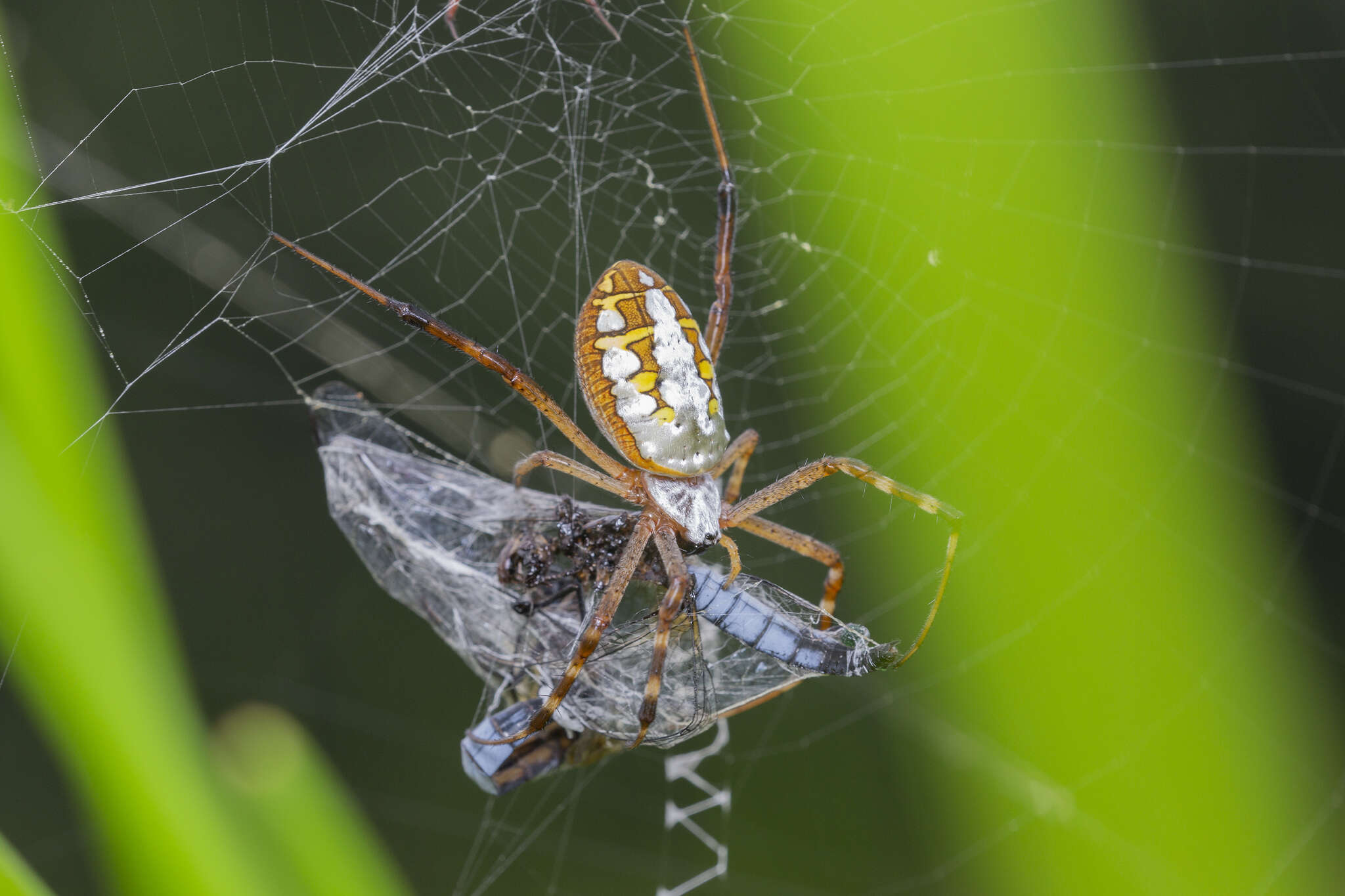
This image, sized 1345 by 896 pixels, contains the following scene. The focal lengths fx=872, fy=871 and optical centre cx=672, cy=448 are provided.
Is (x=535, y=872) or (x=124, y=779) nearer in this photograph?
(x=124, y=779)

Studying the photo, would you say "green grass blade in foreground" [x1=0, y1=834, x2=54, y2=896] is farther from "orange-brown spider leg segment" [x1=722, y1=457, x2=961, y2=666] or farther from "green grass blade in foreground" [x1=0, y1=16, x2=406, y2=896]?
"orange-brown spider leg segment" [x1=722, y1=457, x2=961, y2=666]

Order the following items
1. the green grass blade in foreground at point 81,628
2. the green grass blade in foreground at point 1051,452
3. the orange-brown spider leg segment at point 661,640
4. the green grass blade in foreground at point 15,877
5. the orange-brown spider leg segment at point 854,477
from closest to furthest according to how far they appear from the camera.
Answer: the green grass blade in foreground at point 15,877 → the green grass blade in foreground at point 81,628 → the orange-brown spider leg segment at point 661,640 → the orange-brown spider leg segment at point 854,477 → the green grass blade in foreground at point 1051,452

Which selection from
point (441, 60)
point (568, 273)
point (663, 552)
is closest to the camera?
point (663, 552)

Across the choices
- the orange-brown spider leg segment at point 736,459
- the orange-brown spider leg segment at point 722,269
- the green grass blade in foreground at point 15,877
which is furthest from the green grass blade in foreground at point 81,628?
the orange-brown spider leg segment at point 722,269

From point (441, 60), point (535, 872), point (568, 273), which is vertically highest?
point (441, 60)

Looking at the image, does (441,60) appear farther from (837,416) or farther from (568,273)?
(837,416)

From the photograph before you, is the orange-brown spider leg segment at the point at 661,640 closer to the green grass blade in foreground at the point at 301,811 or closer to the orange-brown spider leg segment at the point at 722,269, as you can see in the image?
the green grass blade in foreground at the point at 301,811

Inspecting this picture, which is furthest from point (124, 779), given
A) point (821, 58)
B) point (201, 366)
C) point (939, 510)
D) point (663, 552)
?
point (821, 58)

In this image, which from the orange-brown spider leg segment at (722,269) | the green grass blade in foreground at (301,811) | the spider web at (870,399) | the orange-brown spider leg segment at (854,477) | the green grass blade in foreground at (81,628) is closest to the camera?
the green grass blade in foreground at (81,628)
